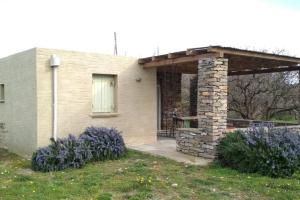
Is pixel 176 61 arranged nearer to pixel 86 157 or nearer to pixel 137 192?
pixel 86 157

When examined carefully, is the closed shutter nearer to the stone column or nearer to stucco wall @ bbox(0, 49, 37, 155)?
stucco wall @ bbox(0, 49, 37, 155)

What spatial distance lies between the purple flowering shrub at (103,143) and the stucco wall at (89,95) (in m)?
1.17

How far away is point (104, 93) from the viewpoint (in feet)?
37.7

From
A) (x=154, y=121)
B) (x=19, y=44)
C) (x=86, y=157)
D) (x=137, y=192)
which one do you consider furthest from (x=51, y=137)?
(x=19, y=44)

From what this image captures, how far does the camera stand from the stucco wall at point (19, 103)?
33.9 ft

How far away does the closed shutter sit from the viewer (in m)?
11.4

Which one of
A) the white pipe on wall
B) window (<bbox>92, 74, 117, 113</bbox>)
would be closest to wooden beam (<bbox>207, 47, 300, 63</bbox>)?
window (<bbox>92, 74, 117, 113</bbox>)

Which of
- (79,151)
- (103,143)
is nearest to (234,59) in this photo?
(103,143)

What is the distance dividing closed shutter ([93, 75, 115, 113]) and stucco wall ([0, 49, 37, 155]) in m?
1.93

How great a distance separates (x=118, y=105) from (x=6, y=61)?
4.01 meters

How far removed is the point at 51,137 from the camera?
10.3 meters

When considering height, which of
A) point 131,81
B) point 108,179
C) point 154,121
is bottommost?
point 108,179

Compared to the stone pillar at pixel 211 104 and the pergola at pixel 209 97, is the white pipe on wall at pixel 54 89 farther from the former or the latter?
the stone pillar at pixel 211 104

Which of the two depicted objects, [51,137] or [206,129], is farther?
[51,137]
